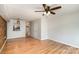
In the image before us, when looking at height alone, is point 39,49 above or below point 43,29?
below

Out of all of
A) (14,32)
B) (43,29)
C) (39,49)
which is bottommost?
(39,49)

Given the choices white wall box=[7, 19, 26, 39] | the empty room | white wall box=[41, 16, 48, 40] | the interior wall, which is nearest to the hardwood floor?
the empty room

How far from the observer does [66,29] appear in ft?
17.4

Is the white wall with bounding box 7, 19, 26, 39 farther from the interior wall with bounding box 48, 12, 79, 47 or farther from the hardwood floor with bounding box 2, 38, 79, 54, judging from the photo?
the hardwood floor with bounding box 2, 38, 79, 54

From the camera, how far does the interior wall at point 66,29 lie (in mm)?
4668

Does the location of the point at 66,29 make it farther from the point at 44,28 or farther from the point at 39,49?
the point at 44,28

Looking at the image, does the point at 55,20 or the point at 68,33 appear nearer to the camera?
the point at 68,33

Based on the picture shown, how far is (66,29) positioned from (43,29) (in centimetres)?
240

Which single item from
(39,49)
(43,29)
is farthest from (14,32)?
(39,49)

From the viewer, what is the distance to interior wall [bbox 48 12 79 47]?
4.67 metres
